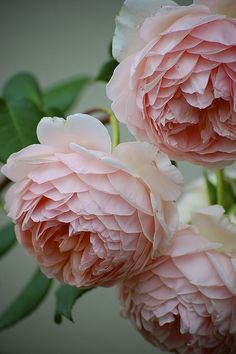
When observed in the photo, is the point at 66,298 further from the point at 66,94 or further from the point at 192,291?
the point at 66,94

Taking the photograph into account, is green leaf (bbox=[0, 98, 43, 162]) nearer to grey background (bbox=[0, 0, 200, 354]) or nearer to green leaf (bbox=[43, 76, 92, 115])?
green leaf (bbox=[43, 76, 92, 115])

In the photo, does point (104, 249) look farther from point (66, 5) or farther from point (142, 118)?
point (66, 5)

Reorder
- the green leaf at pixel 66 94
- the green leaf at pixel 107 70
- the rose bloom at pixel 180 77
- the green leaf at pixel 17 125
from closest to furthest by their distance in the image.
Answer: the rose bloom at pixel 180 77 → the green leaf at pixel 17 125 → the green leaf at pixel 107 70 → the green leaf at pixel 66 94

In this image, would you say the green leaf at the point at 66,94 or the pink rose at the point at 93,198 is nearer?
the pink rose at the point at 93,198

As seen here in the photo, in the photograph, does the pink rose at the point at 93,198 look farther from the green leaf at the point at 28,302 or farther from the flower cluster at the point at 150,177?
the green leaf at the point at 28,302

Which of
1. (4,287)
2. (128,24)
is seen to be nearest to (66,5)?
(4,287)

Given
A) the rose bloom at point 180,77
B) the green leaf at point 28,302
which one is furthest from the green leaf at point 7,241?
the rose bloom at point 180,77
